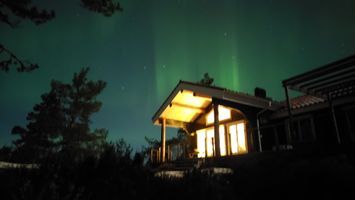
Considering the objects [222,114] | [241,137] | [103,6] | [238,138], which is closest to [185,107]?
[222,114]

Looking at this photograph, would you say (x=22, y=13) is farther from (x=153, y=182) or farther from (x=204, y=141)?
(x=204, y=141)

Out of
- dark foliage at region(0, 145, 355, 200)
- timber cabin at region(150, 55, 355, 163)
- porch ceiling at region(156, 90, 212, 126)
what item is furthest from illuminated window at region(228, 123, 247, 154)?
dark foliage at region(0, 145, 355, 200)

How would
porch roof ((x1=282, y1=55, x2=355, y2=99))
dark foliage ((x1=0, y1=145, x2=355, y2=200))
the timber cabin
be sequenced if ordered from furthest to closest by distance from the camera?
the timber cabin
porch roof ((x1=282, y1=55, x2=355, y2=99))
dark foliage ((x1=0, y1=145, x2=355, y2=200))

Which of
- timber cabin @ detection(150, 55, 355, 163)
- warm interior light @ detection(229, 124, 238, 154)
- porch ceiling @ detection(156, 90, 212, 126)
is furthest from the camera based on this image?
warm interior light @ detection(229, 124, 238, 154)

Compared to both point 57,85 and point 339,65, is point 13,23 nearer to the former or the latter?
point 339,65

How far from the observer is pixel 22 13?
43.9 feet

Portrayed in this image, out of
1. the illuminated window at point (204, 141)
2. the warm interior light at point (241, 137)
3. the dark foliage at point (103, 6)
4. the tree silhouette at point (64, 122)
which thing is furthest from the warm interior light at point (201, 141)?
the tree silhouette at point (64, 122)

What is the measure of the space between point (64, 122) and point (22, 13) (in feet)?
71.9

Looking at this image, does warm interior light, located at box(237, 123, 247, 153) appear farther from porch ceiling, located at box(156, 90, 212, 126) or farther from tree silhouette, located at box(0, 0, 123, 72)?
tree silhouette, located at box(0, 0, 123, 72)

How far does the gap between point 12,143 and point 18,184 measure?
3226 centimetres

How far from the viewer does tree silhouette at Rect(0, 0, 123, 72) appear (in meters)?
13.2

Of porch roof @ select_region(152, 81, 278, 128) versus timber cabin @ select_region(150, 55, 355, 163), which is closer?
timber cabin @ select_region(150, 55, 355, 163)

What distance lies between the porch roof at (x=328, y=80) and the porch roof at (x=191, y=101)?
2.81m

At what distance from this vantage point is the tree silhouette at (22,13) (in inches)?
518
